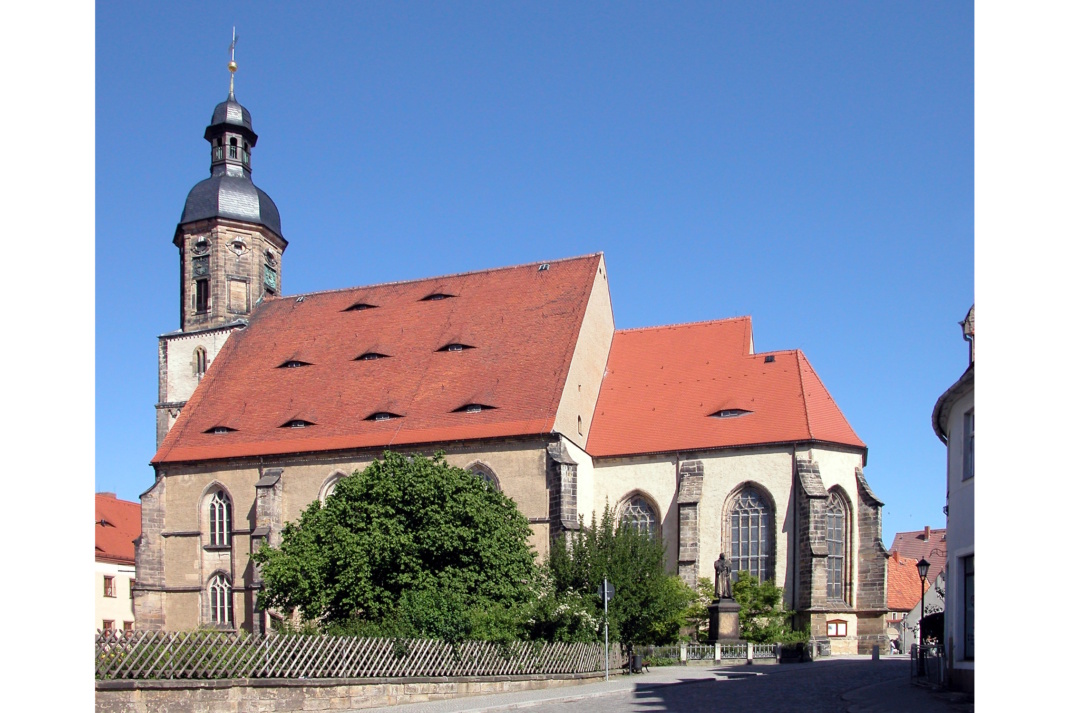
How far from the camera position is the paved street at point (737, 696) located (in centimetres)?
1413

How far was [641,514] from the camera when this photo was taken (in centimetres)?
3172

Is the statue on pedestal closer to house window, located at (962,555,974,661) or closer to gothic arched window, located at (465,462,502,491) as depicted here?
gothic arched window, located at (465,462,502,491)

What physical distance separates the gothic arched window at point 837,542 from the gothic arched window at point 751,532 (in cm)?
159

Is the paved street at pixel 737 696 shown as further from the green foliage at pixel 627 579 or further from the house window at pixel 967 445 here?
the green foliage at pixel 627 579

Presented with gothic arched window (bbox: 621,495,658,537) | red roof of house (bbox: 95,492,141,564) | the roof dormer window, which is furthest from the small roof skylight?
red roof of house (bbox: 95,492,141,564)

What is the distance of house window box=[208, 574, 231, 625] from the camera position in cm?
3281

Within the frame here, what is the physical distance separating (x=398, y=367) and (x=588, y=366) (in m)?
5.80

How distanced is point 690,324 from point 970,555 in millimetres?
21634

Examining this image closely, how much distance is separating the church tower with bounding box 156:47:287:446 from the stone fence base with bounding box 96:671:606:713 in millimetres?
23326

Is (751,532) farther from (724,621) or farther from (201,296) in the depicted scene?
(201,296)

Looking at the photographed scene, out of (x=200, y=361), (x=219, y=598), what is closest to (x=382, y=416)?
(x=219, y=598)

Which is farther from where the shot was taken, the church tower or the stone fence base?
the church tower

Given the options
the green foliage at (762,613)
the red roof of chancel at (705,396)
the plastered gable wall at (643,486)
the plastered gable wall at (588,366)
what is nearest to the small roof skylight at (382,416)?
the plastered gable wall at (588,366)
